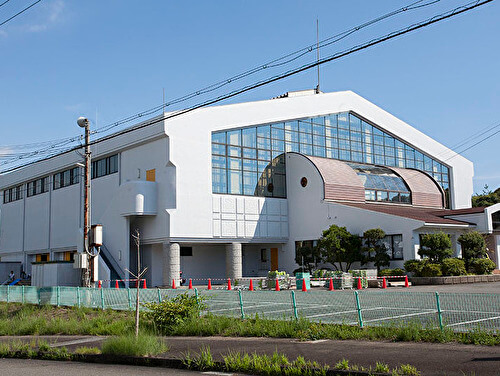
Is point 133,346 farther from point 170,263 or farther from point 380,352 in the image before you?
point 170,263

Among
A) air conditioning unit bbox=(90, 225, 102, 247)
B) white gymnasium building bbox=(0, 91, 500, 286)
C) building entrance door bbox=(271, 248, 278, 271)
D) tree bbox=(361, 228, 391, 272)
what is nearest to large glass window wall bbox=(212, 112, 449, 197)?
white gymnasium building bbox=(0, 91, 500, 286)

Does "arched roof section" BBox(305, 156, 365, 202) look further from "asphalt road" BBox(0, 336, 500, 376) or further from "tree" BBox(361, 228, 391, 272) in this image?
"asphalt road" BBox(0, 336, 500, 376)

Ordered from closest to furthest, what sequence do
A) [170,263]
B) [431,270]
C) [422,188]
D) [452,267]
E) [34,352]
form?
[34,352] → [431,270] → [452,267] → [170,263] → [422,188]

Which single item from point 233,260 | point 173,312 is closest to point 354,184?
point 233,260

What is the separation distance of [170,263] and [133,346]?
2350cm

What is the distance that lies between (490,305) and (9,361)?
35.1ft

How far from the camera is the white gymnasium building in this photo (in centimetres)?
3603

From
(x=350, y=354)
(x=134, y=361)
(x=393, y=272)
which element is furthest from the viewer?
(x=393, y=272)

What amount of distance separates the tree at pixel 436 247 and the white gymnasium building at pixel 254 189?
2.92ft

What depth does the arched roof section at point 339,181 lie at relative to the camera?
1553 inches

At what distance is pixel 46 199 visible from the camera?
162 ft

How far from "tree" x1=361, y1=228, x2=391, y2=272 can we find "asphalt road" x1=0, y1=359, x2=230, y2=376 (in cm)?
2576

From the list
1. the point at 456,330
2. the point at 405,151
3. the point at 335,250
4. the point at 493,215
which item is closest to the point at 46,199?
the point at 335,250

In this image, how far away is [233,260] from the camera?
3825 cm
